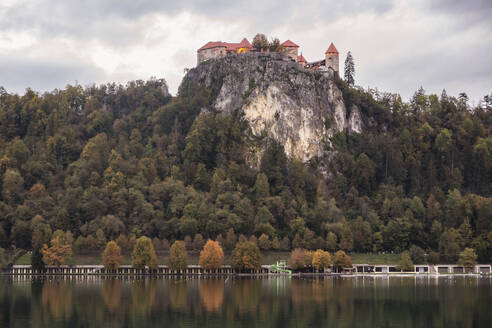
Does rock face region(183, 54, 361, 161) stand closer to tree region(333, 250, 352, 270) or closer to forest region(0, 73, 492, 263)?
forest region(0, 73, 492, 263)

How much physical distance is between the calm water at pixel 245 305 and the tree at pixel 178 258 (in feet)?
76.2

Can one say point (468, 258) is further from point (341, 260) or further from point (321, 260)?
point (321, 260)

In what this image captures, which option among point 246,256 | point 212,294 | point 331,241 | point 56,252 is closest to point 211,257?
point 246,256

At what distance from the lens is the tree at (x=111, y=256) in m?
142

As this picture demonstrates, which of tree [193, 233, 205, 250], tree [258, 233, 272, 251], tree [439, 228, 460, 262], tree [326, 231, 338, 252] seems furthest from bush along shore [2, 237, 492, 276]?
tree [326, 231, 338, 252]

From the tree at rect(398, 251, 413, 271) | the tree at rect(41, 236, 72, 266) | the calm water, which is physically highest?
the tree at rect(41, 236, 72, 266)

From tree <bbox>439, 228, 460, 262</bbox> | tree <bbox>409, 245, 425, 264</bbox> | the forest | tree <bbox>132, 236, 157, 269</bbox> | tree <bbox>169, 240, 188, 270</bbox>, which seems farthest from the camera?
the forest

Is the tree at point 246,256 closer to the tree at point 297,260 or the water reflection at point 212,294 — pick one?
the tree at point 297,260

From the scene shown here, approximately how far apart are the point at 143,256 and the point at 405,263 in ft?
181

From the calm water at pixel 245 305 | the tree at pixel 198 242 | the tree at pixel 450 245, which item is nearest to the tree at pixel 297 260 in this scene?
the tree at pixel 198 242

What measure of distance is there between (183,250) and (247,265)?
1373cm

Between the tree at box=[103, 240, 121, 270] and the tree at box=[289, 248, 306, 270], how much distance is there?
36.3 metres

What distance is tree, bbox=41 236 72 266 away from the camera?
14325cm

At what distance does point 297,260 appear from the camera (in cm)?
14712
